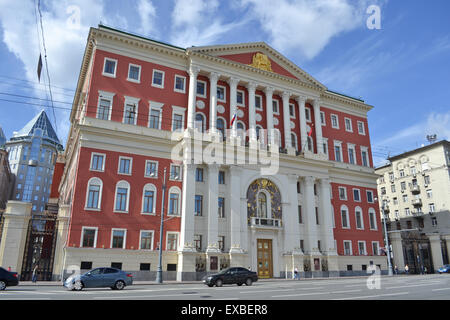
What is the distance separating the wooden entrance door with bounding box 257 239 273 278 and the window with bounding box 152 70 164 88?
20791 millimetres

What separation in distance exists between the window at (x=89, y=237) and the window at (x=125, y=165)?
6.24 metres

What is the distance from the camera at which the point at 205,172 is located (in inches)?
1470

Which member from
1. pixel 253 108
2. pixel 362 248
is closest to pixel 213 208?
pixel 253 108

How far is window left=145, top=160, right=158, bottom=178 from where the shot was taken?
34969 mm

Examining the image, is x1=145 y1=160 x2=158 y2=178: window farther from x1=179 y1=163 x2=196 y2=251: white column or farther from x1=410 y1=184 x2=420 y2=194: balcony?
x1=410 y1=184 x2=420 y2=194: balcony

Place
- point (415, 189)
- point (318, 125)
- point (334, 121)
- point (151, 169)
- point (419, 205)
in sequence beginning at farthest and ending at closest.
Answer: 1. point (415, 189)
2. point (419, 205)
3. point (334, 121)
4. point (318, 125)
5. point (151, 169)

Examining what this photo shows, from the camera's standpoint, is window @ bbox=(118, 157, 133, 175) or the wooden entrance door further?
the wooden entrance door

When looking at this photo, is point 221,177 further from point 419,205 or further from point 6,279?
point 419,205

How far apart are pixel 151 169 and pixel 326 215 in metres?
22.3

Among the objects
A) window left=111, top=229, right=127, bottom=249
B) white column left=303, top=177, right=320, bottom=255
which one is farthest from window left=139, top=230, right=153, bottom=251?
white column left=303, top=177, right=320, bottom=255

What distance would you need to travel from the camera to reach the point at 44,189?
124750 millimetres

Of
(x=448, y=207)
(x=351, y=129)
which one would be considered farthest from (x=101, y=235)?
(x=448, y=207)

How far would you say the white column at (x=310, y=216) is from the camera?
40.2 m
